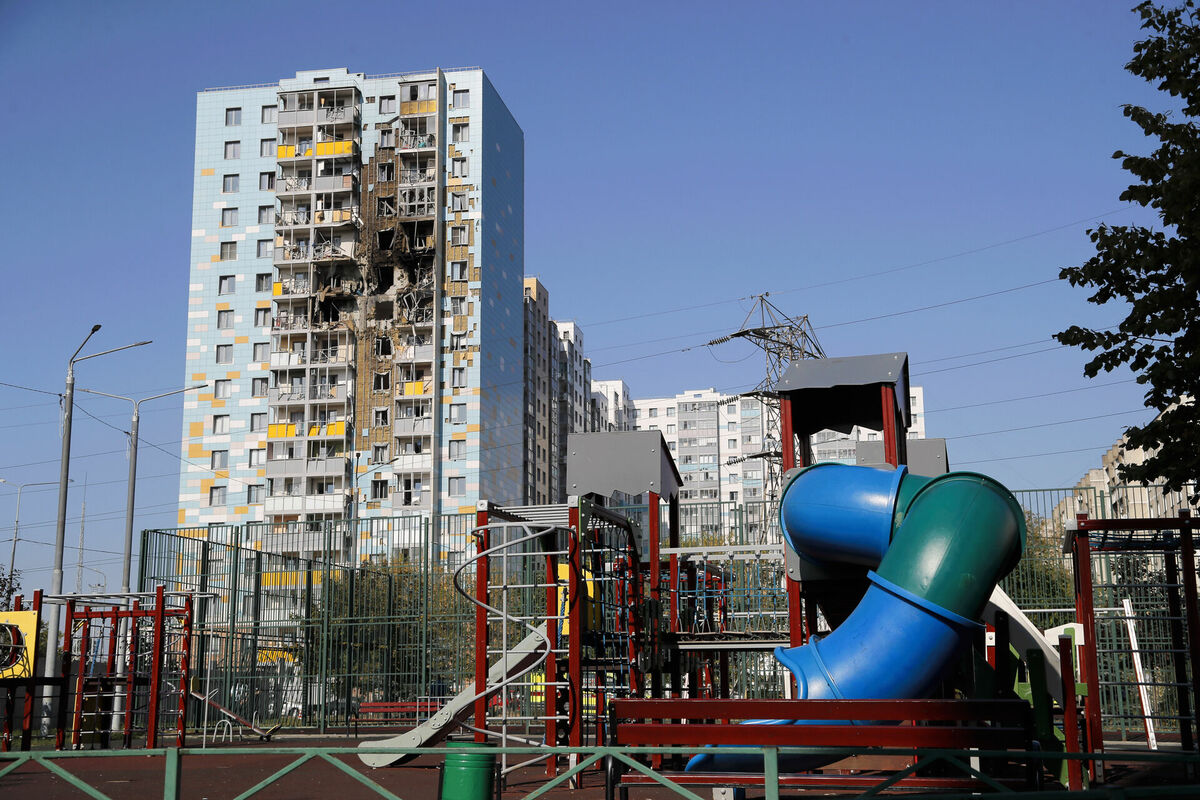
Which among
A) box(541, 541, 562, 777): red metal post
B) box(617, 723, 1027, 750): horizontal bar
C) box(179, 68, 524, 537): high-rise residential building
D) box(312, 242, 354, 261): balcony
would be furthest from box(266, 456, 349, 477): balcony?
box(617, 723, 1027, 750): horizontal bar

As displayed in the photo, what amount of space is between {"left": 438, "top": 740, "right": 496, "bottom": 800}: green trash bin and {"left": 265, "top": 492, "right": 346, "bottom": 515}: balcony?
192 feet

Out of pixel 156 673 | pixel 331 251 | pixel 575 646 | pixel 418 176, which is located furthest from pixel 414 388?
pixel 575 646

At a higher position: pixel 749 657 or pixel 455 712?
pixel 749 657

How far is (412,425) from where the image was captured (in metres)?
64.3

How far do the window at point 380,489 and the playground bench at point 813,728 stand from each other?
57.3m

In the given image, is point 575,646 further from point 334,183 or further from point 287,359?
point 334,183

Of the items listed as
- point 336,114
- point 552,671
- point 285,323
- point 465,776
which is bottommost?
point 465,776

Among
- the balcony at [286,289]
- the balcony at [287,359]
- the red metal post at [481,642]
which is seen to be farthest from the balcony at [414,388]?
the red metal post at [481,642]

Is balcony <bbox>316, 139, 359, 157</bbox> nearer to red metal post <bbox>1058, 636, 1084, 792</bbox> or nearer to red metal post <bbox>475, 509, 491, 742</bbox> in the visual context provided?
red metal post <bbox>475, 509, 491, 742</bbox>

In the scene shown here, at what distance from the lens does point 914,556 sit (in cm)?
962

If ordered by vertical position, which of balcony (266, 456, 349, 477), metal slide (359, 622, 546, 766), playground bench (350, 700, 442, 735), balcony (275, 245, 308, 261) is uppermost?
balcony (275, 245, 308, 261)

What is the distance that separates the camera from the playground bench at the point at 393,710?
65.9ft

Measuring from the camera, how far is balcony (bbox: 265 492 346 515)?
2532 inches

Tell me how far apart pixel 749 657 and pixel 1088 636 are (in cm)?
1353
